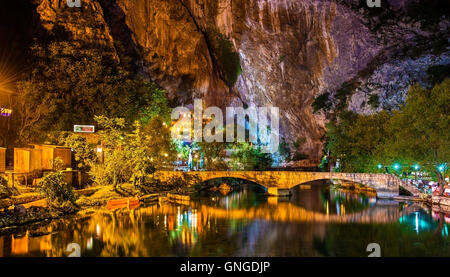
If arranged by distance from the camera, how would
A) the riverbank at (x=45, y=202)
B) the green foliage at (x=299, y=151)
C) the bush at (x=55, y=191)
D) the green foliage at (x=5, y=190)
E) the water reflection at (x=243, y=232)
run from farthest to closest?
Result: the green foliage at (x=299, y=151)
the bush at (x=55, y=191)
the green foliage at (x=5, y=190)
the riverbank at (x=45, y=202)
the water reflection at (x=243, y=232)

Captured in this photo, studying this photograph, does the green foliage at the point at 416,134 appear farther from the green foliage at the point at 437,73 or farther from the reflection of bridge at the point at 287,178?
the green foliage at the point at 437,73

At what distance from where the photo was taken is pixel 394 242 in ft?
86.4

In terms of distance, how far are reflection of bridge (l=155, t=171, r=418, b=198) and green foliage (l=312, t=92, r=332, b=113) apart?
822 inches

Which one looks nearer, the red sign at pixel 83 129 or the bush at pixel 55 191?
the bush at pixel 55 191

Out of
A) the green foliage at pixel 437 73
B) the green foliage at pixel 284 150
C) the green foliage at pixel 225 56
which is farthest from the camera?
the green foliage at pixel 284 150

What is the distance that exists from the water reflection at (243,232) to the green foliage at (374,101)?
19300mm

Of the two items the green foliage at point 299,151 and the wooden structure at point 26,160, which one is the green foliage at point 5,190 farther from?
the green foliage at point 299,151

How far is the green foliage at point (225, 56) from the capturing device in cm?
6741

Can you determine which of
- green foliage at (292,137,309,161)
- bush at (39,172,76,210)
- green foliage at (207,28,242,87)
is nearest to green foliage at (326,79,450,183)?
green foliage at (292,137,309,161)

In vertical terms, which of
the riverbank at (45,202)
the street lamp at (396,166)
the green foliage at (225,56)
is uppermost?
the green foliage at (225,56)

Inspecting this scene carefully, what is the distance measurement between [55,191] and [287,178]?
25279 millimetres

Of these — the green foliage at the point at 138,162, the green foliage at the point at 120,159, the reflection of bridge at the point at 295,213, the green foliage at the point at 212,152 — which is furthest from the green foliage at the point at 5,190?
the green foliage at the point at 212,152

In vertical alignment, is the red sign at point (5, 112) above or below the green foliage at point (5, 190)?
above

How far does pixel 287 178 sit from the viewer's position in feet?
152
